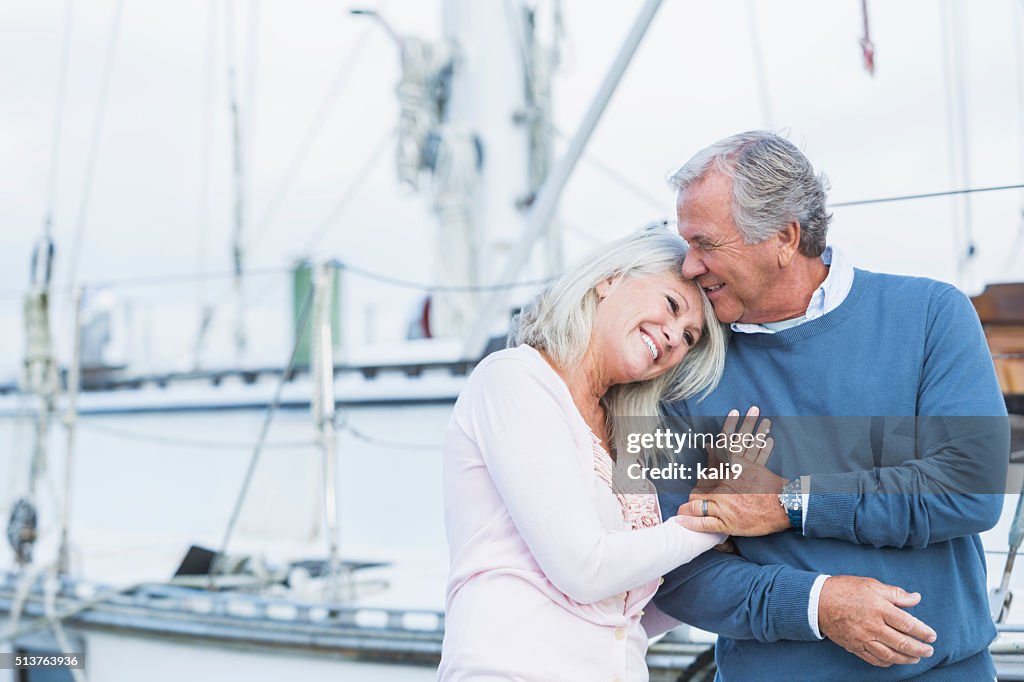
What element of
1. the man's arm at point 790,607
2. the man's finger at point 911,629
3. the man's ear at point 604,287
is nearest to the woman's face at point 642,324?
the man's ear at point 604,287

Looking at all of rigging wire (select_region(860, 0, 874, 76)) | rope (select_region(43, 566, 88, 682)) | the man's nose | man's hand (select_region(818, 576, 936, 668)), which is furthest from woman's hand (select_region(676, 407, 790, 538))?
rope (select_region(43, 566, 88, 682))

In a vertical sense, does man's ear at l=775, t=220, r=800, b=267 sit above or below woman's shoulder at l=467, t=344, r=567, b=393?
above

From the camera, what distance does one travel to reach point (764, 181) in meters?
Result: 1.44

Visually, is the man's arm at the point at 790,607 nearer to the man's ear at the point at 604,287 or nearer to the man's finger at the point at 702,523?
the man's finger at the point at 702,523

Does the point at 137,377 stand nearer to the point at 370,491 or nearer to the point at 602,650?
the point at 370,491

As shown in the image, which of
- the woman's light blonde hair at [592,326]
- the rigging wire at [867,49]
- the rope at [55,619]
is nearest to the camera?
the woman's light blonde hair at [592,326]

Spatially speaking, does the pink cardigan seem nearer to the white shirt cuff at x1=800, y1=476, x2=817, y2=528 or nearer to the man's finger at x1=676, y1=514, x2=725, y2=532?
the man's finger at x1=676, y1=514, x2=725, y2=532

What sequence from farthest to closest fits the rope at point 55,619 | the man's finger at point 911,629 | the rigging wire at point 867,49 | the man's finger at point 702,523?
1. the rope at point 55,619
2. the rigging wire at point 867,49
3. the man's finger at point 702,523
4. the man's finger at point 911,629

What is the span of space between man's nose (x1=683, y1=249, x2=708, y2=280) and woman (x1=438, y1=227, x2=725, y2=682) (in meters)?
0.02

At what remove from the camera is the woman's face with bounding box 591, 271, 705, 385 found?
58.6 inches

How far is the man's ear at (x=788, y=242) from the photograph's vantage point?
148cm

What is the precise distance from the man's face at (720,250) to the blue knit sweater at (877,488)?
0.09 metres

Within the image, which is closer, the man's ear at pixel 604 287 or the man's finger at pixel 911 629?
the man's finger at pixel 911 629

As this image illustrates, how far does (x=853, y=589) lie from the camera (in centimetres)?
134
